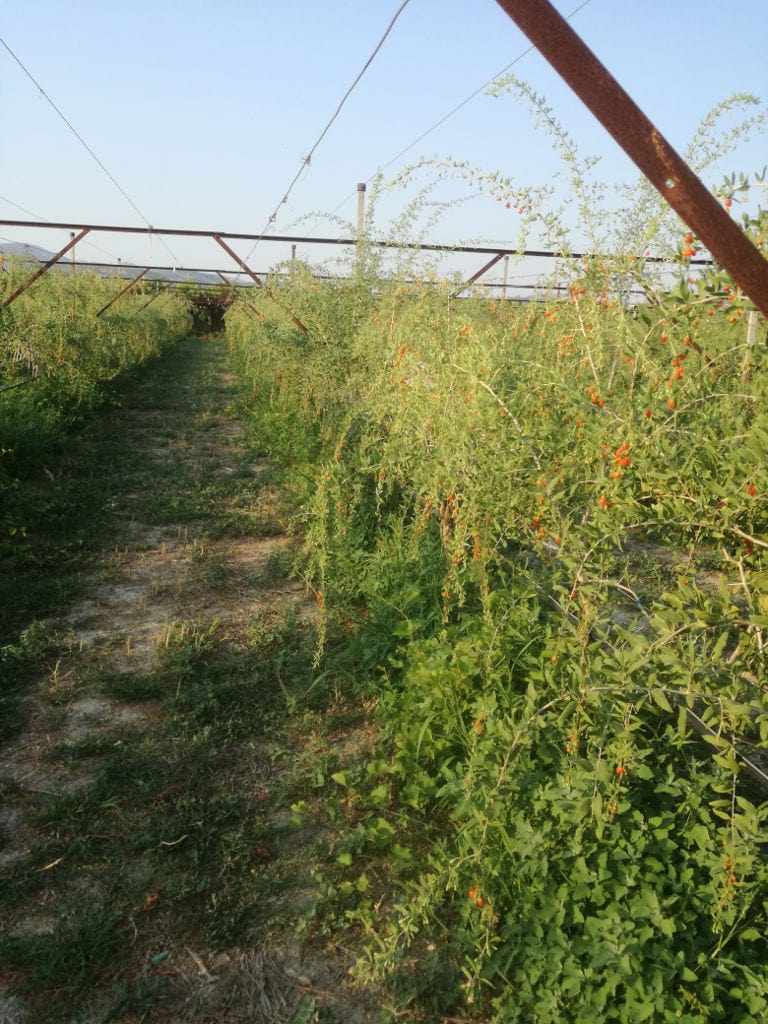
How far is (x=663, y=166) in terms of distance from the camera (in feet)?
3.66

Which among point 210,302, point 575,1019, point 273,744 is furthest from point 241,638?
point 210,302

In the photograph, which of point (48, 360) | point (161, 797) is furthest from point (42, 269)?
point (161, 797)

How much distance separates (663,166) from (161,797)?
2.28 m

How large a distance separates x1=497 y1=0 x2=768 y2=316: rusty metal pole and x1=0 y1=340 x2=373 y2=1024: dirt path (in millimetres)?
1800

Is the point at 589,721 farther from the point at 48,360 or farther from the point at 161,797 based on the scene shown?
the point at 48,360

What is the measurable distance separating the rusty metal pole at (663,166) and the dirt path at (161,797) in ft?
5.91

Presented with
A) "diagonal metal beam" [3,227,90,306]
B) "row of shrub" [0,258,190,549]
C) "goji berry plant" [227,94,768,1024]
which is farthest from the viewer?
"diagonal metal beam" [3,227,90,306]

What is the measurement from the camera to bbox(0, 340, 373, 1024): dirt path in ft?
6.07

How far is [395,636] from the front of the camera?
3.24 metres

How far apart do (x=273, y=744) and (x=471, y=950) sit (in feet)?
3.59

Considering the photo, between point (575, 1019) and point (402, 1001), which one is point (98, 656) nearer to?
point (402, 1001)

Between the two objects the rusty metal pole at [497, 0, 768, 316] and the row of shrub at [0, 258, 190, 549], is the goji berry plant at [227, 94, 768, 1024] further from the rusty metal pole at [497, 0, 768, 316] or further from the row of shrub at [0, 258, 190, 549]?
the row of shrub at [0, 258, 190, 549]

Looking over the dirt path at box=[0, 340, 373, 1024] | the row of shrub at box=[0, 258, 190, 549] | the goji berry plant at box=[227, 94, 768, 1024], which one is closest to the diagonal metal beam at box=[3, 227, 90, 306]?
the row of shrub at box=[0, 258, 190, 549]

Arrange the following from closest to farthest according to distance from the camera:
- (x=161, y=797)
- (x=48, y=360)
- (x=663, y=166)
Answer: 1. (x=663, y=166)
2. (x=161, y=797)
3. (x=48, y=360)
